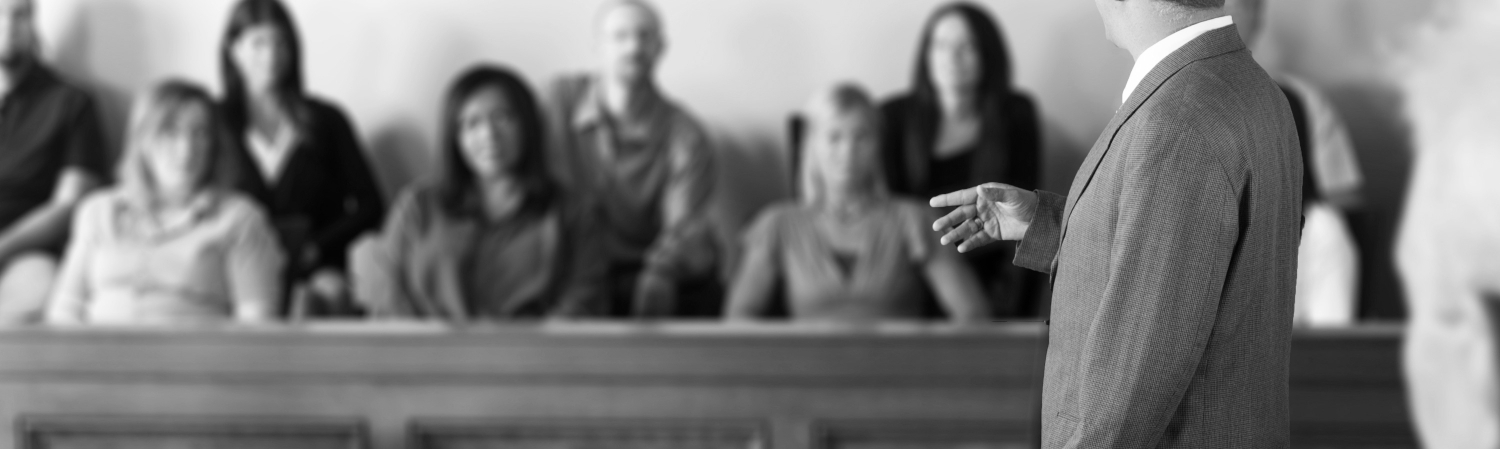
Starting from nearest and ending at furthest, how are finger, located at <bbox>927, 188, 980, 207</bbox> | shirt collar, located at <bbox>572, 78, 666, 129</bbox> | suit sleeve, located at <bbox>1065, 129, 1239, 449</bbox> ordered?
suit sleeve, located at <bbox>1065, 129, 1239, 449</bbox>, finger, located at <bbox>927, 188, 980, 207</bbox>, shirt collar, located at <bbox>572, 78, 666, 129</bbox>

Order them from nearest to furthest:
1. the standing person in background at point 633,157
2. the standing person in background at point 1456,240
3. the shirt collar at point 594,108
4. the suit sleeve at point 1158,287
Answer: the suit sleeve at point 1158,287, the standing person in background at point 1456,240, the standing person in background at point 633,157, the shirt collar at point 594,108

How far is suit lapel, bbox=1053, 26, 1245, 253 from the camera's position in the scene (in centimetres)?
101

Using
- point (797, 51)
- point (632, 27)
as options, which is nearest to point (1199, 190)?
point (632, 27)

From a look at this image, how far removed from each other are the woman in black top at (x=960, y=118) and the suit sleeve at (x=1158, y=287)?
308 centimetres

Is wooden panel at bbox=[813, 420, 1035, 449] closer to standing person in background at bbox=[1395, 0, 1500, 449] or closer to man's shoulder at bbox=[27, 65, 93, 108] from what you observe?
standing person in background at bbox=[1395, 0, 1500, 449]

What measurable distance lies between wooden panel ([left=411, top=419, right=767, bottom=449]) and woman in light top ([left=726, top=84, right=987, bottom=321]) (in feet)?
2.16

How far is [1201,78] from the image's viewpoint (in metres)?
1.00

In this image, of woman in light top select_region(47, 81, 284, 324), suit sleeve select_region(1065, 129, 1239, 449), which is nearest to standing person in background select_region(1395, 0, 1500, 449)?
suit sleeve select_region(1065, 129, 1239, 449)

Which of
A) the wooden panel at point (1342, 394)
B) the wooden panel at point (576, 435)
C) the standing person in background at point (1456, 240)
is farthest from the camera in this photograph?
the standing person in background at point (1456, 240)

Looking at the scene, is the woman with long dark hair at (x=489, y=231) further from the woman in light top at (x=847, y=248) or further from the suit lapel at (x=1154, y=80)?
the suit lapel at (x=1154, y=80)

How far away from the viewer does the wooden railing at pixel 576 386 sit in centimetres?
291

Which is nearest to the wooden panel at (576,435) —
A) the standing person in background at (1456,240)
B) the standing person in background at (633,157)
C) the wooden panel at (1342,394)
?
the standing person in background at (633,157)

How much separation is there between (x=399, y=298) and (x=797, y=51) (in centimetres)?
196

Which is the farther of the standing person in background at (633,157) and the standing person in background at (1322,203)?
the standing person in background at (633,157)
